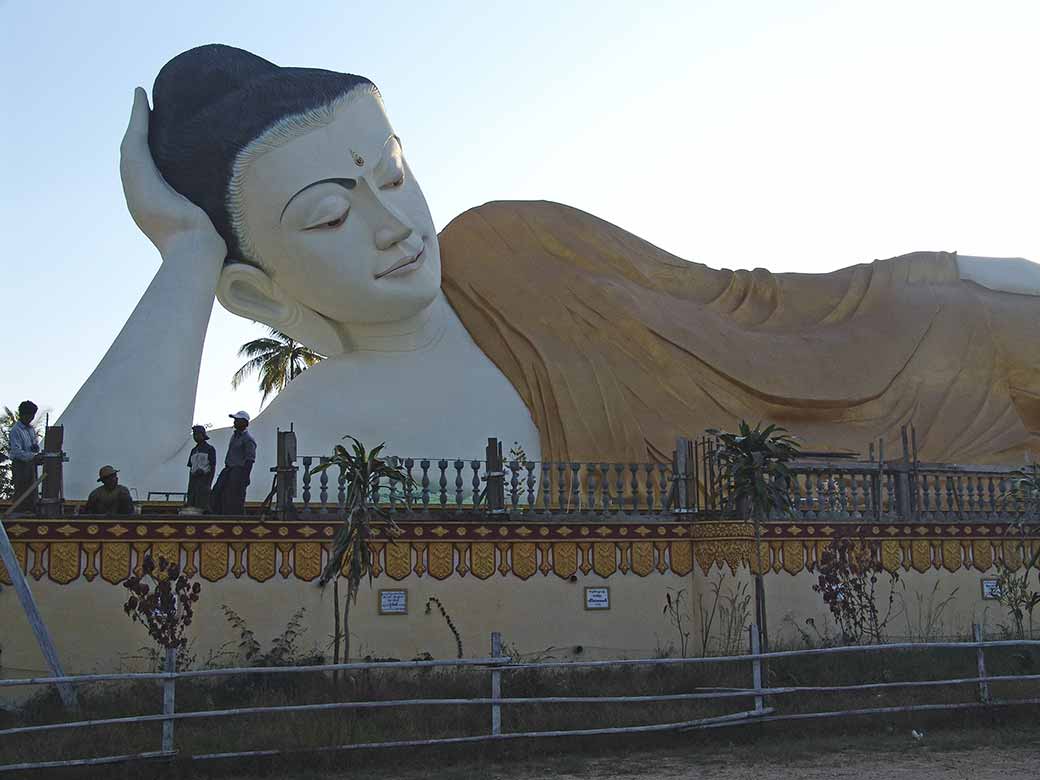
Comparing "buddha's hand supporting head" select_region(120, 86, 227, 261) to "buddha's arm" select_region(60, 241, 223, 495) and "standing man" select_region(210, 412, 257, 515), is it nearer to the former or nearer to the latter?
"buddha's arm" select_region(60, 241, 223, 495)

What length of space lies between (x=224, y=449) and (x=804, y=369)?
5.81 meters

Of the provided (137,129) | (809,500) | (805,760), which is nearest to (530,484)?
(809,500)

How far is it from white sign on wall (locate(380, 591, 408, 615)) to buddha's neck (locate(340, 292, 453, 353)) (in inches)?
166

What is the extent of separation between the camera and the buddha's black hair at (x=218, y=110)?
485 inches

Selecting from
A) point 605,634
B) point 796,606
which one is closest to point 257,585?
point 605,634

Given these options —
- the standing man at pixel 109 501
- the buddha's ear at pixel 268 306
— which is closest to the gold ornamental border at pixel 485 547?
the standing man at pixel 109 501

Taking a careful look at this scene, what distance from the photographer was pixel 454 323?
13.5 meters

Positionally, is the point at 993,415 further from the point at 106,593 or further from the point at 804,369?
the point at 106,593

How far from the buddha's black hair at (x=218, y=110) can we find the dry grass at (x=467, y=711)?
5412 mm

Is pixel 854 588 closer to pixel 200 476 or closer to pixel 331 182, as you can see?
pixel 200 476

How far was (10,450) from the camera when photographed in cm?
914

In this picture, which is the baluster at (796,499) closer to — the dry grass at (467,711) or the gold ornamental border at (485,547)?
the gold ornamental border at (485,547)

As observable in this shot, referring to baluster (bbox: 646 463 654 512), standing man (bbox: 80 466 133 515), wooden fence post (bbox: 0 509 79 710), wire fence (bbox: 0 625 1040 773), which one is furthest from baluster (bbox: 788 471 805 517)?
wooden fence post (bbox: 0 509 79 710)

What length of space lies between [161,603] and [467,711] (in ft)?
7.82
